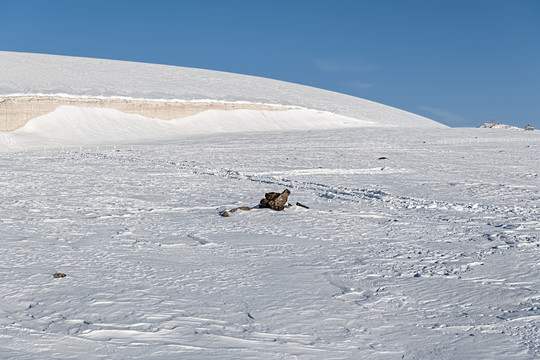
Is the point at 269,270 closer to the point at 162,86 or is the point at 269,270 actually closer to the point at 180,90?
the point at 180,90

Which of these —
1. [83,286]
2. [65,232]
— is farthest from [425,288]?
[65,232]

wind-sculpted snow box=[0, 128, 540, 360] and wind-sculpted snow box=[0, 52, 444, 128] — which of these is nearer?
wind-sculpted snow box=[0, 128, 540, 360]

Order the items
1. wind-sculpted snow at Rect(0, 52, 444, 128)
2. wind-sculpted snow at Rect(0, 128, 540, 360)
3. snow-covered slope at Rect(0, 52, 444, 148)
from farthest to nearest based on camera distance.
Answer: wind-sculpted snow at Rect(0, 52, 444, 128) → snow-covered slope at Rect(0, 52, 444, 148) → wind-sculpted snow at Rect(0, 128, 540, 360)

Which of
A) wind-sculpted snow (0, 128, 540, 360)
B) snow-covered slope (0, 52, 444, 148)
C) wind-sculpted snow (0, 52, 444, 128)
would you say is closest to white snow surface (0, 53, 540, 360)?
wind-sculpted snow (0, 128, 540, 360)

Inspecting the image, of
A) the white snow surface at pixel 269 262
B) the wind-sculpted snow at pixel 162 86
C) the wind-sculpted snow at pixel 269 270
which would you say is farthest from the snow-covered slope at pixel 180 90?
the wind-sculpted snow at pixel 269 270

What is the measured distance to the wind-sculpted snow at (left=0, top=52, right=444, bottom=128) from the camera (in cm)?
3481

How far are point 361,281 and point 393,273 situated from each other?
427 millimetres

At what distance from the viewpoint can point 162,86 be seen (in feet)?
127

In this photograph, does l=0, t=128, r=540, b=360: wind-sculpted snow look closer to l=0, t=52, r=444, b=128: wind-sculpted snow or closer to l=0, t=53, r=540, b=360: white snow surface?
l=0, t=53, r=540, b=360: white snow surface

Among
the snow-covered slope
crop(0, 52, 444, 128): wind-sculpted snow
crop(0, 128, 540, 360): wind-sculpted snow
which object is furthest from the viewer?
crop(0, 52, 444, 128): wind-sculpted snow

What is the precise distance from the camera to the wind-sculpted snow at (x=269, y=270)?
13.3ft

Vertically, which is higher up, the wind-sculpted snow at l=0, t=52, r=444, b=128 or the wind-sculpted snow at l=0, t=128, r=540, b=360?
the wind-sculpted snow at l=0, t=52, r=444, b=128

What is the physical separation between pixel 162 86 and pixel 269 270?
34111 mm

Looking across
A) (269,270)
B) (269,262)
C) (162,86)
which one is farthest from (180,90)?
(269,270)
